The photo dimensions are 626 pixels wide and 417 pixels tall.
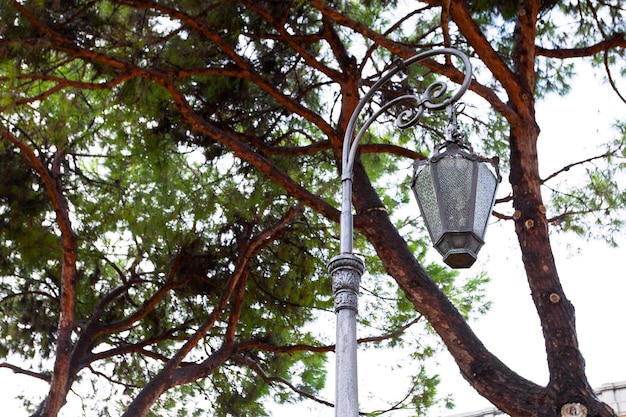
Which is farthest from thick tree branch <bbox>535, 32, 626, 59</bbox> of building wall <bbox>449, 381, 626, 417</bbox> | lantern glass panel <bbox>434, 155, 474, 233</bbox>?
building wall <bbox>449, 381, 626, 417</bbox>

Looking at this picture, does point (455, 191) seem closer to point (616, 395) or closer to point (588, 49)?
point (588, 49)

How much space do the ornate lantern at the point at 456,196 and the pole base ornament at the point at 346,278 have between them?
280mm

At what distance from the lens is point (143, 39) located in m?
6.27

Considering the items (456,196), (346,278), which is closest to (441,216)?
(456,196)

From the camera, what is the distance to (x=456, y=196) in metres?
3.06

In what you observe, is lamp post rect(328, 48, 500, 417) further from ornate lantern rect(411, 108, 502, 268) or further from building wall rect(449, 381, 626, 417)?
building wall rect(449, 381, 626, 417)

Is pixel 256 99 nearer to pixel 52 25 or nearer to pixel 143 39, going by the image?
pixel 143 39

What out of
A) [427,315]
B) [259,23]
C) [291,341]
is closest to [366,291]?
[291,341]

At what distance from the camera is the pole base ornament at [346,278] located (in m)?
3.00

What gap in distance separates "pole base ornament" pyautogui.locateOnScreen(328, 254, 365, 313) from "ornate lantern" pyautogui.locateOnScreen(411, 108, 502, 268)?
0.92ft

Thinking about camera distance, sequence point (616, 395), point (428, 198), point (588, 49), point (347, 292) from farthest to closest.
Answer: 1. point (616, 395)
2. point (588, 49)
3. point (428, 198)
4. point (347, 292)

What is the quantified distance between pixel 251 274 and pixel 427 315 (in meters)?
3.02

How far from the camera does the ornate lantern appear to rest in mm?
2996

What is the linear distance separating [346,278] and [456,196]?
459 mm
